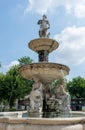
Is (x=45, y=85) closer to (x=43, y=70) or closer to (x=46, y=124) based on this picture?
(x=43, y=70)

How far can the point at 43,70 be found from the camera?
11977mm

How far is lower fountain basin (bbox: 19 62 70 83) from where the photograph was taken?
1190cm

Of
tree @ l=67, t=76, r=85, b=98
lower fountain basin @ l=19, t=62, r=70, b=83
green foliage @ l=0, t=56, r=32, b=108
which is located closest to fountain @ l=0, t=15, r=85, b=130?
lower fountain basin @ l=19, t=62, r=70, b=83

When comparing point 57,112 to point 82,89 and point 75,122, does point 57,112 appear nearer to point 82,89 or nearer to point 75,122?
point 75,122

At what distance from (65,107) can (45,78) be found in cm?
172

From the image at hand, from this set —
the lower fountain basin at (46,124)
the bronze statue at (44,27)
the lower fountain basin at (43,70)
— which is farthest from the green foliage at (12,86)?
the lower fountain basin at (46,124)

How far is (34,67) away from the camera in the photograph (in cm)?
1201

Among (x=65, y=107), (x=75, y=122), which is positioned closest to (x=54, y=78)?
(x=65, y=107)

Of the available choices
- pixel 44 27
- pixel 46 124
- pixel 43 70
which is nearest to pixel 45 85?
pixel 43 70

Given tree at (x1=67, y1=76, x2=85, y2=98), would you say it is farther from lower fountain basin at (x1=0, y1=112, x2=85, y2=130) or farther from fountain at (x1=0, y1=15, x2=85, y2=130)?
lower fountain basin at (x1=0, y1=112, x2=85, y2=130)

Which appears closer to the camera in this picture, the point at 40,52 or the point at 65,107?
the point at 65,107

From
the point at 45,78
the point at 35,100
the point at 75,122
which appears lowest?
the point at 75,122

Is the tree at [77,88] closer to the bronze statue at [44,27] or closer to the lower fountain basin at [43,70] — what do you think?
the bronze statue at [44,27]

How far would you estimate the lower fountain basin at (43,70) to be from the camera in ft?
39.0
